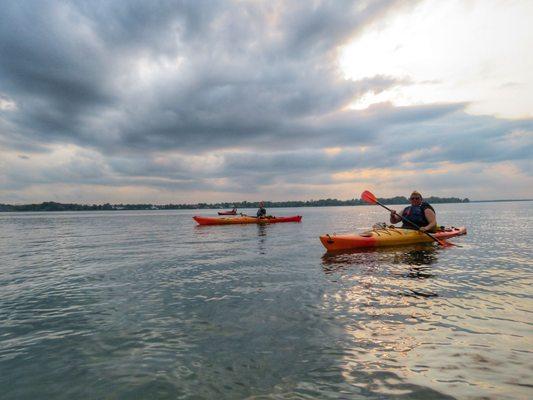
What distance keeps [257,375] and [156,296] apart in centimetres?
541

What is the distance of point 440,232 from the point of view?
2036 cm

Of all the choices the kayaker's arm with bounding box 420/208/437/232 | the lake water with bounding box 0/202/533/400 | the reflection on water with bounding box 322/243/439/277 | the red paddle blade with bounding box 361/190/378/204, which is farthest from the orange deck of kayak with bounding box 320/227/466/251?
the lake water with bounding box 0/202/533/400

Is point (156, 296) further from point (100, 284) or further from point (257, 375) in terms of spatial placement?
point (257, 375)

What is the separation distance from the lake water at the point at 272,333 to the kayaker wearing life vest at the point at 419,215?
5178 millimetres

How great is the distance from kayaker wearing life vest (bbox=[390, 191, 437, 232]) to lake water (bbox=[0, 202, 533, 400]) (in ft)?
17.0

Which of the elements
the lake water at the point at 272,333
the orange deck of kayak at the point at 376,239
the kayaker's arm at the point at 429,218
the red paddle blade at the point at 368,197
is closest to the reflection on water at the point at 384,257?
the orange deck of kayak at the point at 376,239

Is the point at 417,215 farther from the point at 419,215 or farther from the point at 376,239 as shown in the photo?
the point at 376,239

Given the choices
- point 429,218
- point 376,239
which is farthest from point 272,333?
point 429,218

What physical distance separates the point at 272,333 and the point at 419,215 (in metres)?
14.6

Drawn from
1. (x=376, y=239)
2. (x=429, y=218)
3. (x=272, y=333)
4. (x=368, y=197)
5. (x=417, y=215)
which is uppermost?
(x=368, y=197)

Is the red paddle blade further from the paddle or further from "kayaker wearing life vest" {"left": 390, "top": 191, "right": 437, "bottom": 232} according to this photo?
"kayaker wearing life vest" {"left": 390, "top": 191, "right": 437, "bottom": 232}

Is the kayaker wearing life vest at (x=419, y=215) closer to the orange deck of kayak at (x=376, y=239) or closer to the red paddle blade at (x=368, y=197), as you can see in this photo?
the orange deck of kayak at (x=376, y=239)

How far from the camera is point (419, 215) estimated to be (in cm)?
1822

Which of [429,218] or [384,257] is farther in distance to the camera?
[429,218]
